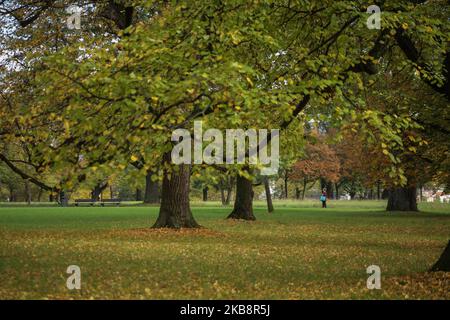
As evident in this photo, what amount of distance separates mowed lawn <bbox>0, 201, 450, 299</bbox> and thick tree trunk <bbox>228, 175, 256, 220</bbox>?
1103cm

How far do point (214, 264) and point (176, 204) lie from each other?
11687mm

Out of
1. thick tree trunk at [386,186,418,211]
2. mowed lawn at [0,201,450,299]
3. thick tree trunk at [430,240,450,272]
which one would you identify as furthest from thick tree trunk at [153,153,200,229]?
thick tree trunk at [386,186,418,211]

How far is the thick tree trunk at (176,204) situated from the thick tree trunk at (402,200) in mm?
30028

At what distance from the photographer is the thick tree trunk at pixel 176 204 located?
26297 millimetres

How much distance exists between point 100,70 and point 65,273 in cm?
499

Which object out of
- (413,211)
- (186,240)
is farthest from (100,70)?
(413,211)

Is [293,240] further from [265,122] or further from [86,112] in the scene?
[86,112]

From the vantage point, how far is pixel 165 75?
10500 millimetres

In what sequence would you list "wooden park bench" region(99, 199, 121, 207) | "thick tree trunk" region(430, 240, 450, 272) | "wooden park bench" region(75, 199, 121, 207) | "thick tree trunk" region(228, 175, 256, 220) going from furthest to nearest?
"wooden park bench" region(99, 199, 121, 207) → "wooden park bench" region(75, 199, 121, 207) → "thick tree trunk" region(228, 175, 256, 220) → "thick tree trunk" region(430, 240, 450, 272)

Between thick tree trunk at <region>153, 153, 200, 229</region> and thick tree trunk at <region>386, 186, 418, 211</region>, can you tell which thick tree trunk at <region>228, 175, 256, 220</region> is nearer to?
thick tree trunk at <region>153, 153, 200, 229</region>

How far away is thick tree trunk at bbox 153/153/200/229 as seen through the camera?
1035 inches

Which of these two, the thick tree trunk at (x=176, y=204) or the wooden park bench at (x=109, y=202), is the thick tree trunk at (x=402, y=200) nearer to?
the wooden park bench at (x=109, y=202)

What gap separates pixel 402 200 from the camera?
52.2m
